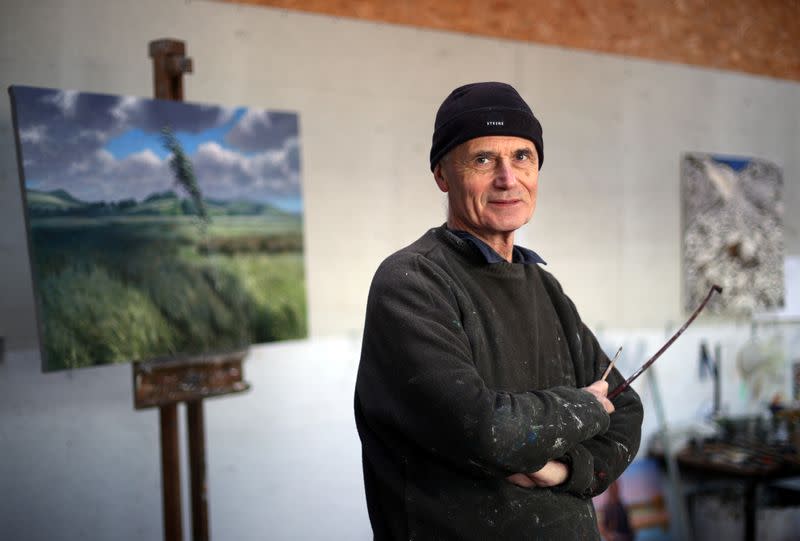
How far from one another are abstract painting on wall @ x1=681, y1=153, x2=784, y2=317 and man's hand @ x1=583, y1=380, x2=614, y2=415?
293cm

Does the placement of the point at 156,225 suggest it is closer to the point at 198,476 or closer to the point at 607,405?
the point at 198,476

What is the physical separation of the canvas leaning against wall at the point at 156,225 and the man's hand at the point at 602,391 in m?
1.30

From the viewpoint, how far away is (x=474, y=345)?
4.51ft

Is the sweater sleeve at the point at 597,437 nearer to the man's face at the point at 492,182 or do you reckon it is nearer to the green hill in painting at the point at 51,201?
the man's face at the point at 492,182

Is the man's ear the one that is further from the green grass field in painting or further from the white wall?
the white wall

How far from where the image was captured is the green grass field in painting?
2180mm

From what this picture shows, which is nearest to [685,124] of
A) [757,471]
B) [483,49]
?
[483,49]

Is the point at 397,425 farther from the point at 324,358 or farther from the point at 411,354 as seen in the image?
the point at 324,358

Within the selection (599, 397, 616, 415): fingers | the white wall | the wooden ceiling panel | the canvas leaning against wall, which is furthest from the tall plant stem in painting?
(599, 397, 616, 415): fingers

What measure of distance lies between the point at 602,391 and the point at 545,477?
0.23m

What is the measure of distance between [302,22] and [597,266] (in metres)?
1.80

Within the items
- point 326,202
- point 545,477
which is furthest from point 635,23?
point 545,477

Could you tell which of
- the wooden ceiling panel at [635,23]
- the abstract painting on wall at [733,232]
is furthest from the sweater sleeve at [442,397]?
the abstract painting on wall at [733,232]

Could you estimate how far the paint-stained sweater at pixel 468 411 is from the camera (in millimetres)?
1252
